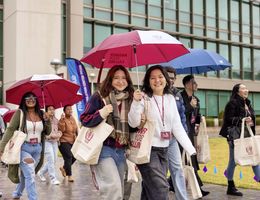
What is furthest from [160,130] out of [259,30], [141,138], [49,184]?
[259,30]

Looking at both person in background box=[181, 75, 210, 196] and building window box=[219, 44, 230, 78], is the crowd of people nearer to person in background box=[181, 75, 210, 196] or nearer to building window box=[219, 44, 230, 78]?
person in background box=[181, 75, 210, 196]

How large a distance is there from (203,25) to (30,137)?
34.9 metres

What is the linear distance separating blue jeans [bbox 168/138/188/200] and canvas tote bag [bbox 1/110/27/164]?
2.17m

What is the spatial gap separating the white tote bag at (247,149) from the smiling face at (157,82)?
280 cm

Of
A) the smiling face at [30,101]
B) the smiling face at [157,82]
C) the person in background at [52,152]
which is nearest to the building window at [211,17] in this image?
the person in background at [52,152]

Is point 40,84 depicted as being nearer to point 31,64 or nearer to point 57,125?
point 57,125

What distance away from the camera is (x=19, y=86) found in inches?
287

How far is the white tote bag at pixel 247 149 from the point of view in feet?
24.7

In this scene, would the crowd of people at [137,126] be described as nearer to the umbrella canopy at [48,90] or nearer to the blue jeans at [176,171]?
the blue jeans at [176,171]

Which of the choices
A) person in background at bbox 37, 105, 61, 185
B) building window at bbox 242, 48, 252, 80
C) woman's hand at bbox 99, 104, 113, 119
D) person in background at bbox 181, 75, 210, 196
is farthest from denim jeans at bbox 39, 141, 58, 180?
building window at bbox 242, 48, 252, 80

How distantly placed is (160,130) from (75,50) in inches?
1038

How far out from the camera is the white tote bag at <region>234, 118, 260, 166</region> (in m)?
7.54

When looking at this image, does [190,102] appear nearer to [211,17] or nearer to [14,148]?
[14,148]

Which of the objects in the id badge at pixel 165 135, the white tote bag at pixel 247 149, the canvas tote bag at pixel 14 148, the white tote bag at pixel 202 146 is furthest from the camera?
the white tote bag at pixel 202 146
